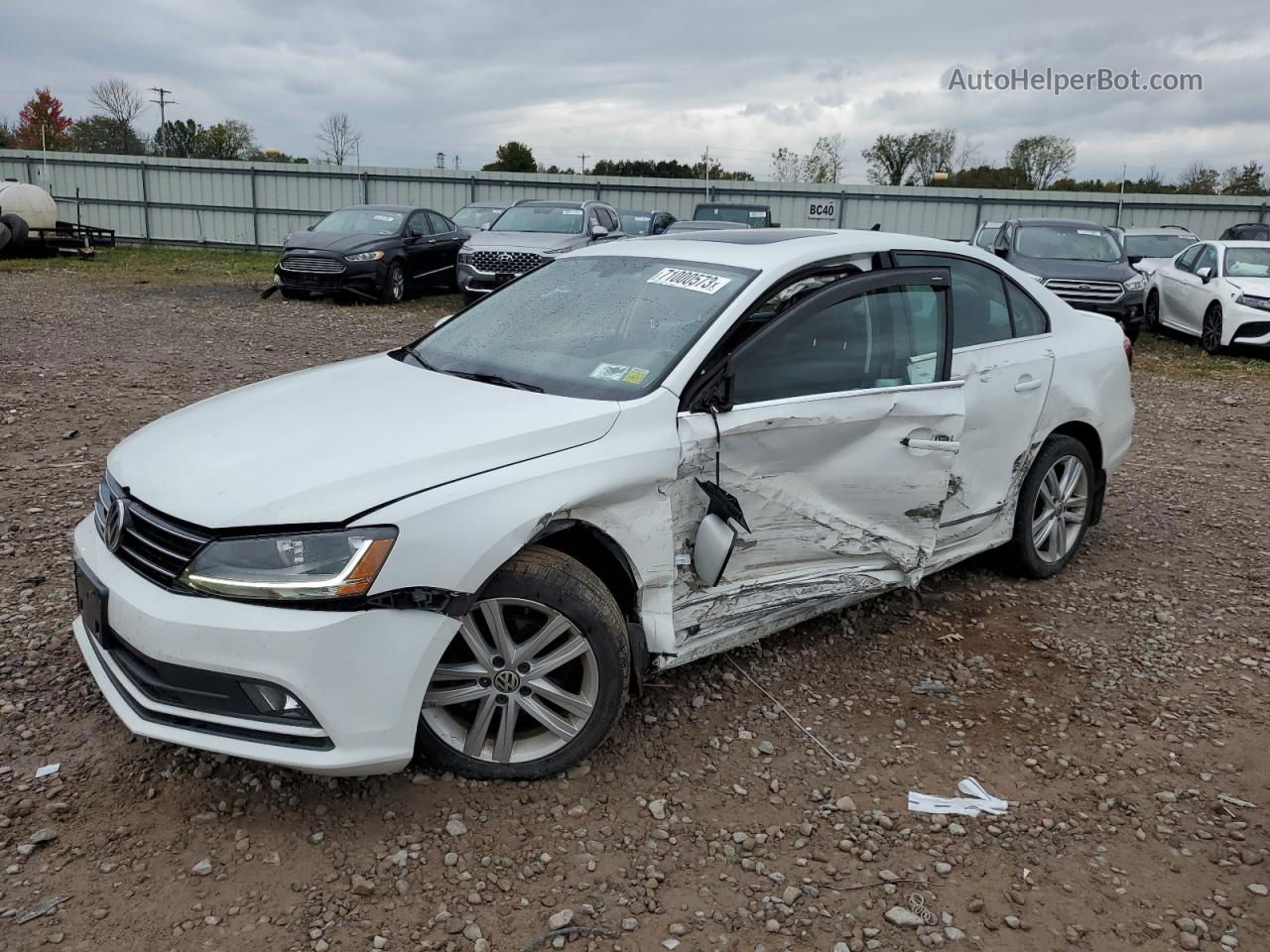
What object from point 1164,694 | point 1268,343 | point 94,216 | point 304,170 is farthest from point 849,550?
point 94,216

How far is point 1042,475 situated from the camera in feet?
15.5

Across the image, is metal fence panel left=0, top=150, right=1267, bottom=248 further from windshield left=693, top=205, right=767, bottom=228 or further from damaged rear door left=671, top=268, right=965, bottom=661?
damaged rear door left=671, top=268, right=965, bottom=661

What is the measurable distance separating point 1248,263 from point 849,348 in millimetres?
12331

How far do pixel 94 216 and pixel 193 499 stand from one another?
2993cm

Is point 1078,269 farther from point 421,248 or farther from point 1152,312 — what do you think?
point 421,248

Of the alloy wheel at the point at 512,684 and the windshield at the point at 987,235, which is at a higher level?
the windshield at the point at 987,235

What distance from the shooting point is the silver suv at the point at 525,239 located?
14438 mm

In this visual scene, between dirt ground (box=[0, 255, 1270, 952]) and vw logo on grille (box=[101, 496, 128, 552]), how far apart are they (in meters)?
0.71

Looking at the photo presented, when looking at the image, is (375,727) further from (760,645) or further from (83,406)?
(83,406)

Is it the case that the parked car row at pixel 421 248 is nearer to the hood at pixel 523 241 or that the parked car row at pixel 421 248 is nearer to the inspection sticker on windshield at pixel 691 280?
the hood at pixel 523 241

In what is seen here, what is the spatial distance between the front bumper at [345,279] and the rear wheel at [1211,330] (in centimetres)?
1168

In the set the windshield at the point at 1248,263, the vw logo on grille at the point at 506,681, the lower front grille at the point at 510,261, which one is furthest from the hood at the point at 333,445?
the windshield at the point at 1248,263

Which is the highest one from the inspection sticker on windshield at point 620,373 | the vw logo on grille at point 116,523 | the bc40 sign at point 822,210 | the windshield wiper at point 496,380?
the bc40 sign at point 822,210

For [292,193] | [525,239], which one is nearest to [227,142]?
[292,193]
